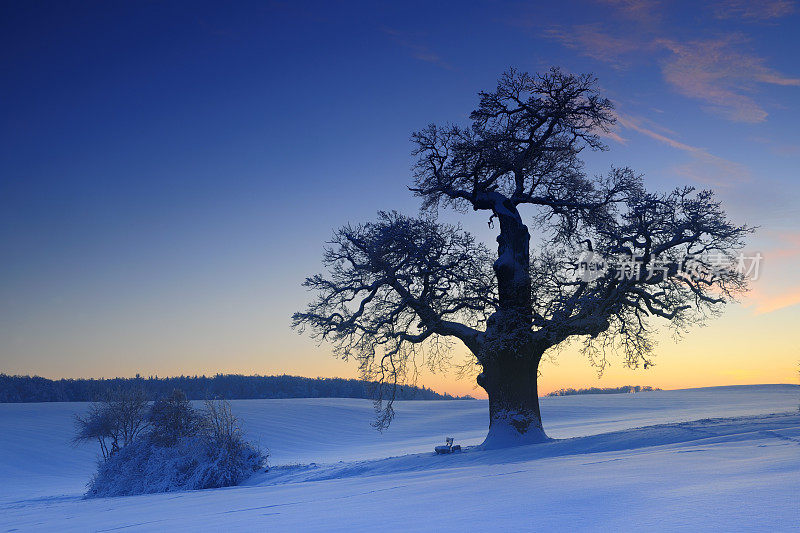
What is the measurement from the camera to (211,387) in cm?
8438

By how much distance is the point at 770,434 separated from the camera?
1217 cm

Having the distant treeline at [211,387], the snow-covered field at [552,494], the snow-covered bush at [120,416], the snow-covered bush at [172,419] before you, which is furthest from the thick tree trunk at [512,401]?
the distant treeline at [211,387]

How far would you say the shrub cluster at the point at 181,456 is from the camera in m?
19.7

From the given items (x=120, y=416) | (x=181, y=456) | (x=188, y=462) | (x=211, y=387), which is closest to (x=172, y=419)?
(x=181, y=456)

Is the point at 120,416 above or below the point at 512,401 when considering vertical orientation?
below

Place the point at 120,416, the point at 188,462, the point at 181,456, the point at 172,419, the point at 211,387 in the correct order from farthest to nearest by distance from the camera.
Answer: the point at 211,387
the point at 120,416
the point at 172,419
the point at 181,456
the point at 188,462

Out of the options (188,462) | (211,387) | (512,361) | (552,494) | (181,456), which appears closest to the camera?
(552,494)

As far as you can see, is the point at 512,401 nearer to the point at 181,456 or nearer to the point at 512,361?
the point at 512,361

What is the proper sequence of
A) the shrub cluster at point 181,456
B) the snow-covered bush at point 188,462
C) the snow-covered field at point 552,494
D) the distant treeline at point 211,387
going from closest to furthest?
the snow-covered field at point 552,494 < the snow-covered bush at point 188,462 < the shrub cluster at point 181,456 < the distant treeline at point 211,387

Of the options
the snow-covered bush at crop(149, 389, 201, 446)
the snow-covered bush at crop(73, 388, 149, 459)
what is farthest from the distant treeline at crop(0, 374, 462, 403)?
the snow-covered bush at crop(149, 389, 201, 446)

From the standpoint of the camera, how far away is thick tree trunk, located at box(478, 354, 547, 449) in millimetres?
18219

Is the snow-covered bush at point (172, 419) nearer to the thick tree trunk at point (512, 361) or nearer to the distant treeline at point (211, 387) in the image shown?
the thick tree trunk at point (512, 361)

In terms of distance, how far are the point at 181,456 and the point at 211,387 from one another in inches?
2656

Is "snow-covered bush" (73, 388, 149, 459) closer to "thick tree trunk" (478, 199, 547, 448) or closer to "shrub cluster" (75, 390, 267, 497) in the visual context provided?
"shrub cluster" (75, 390, 267, 497)
